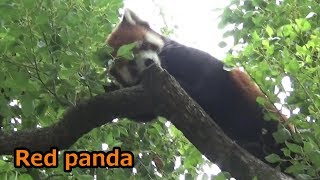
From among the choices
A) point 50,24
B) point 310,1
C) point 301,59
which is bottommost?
point 301,59

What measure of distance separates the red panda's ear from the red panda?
0.13 meters

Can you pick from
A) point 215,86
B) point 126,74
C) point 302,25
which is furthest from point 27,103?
point 302,25

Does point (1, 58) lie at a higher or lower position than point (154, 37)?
lower

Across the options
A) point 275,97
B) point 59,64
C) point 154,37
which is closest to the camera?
point 275,97

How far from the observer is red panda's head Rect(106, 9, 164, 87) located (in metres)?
2.70

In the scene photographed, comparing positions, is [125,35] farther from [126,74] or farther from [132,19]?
[126,74]

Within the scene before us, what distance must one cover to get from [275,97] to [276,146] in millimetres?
728

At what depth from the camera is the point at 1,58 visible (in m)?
2.01

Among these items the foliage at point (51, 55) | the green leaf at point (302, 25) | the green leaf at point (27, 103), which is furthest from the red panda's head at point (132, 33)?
the green leaf at point (302, 25)

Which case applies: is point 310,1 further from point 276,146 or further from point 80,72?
point 80,72

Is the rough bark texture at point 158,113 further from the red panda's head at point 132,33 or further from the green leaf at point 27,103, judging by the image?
the red panda's head at point 132,33

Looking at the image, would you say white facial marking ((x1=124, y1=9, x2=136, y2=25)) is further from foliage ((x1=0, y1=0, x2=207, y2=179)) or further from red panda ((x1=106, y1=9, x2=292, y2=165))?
foliage ((x1=0, y1=0, x2=207, y2=179))

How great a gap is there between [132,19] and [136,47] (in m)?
0.34

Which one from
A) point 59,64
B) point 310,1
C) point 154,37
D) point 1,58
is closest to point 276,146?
point 310,1
